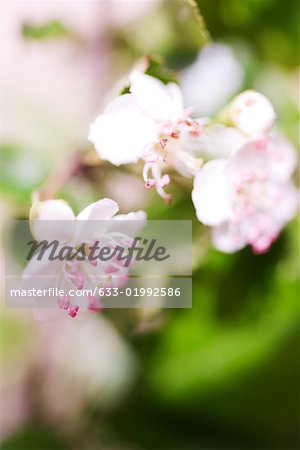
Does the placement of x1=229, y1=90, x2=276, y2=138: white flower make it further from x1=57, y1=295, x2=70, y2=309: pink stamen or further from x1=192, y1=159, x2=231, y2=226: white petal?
x1=57, y1=295, x2=70, y2=309: pink stamen

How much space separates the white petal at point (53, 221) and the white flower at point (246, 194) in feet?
0.25

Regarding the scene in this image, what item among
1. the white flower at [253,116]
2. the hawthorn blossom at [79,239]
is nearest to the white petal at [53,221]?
the hawthorn blossom at [79,239]

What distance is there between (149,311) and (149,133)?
226mm

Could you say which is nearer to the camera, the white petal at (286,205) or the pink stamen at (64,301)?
the pink stamen at (64,301)

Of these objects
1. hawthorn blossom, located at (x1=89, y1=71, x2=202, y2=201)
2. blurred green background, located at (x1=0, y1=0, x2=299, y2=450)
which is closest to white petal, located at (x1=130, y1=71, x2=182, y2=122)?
hawthorn blossom, located at (x1=89, y1=71, x2=202, y2=201)

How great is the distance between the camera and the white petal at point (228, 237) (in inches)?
19.4

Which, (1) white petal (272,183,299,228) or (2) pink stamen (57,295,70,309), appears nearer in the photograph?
(2) pink stamen (57,295,70,309)

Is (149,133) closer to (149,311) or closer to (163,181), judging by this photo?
(163,181)

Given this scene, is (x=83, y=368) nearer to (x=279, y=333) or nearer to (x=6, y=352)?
(x=6, y=352)

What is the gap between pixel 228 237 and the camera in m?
0.50

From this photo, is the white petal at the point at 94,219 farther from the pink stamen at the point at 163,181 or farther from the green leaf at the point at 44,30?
the green leaf at the point at 44,30

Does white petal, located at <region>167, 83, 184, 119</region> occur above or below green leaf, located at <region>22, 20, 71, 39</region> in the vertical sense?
below

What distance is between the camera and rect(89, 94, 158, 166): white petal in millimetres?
441

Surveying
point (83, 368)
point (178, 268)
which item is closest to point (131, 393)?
point (83, 368)
